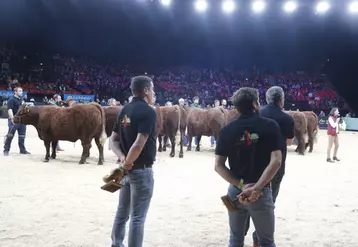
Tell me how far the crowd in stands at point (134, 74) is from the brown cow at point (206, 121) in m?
14.9

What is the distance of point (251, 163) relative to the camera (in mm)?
2576

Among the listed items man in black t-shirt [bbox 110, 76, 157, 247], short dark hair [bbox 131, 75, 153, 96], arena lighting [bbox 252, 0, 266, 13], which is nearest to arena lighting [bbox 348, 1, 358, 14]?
arena lighting [bbox 252, 0, 266, 13]

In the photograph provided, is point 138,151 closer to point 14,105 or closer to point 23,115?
point 23,115

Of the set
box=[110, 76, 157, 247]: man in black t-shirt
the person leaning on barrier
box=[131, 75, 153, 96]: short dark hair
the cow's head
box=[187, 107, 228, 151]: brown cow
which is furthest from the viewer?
box=[187, 107, 228, 151]: brown cow

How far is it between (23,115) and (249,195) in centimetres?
794

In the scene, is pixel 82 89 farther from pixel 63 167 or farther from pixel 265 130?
pixel 265 130

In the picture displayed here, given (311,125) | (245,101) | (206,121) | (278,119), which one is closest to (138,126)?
(245,101)

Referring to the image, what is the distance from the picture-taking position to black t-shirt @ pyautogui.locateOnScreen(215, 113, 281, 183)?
251cm

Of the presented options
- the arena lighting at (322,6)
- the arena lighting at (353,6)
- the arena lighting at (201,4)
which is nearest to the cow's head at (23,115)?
the arena lighting at (201,4)

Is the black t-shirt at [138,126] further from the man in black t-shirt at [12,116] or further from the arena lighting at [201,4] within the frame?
the arena lighting at [201,4]

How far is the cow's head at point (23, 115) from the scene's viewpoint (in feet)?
29.7

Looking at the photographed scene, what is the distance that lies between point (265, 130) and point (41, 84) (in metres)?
26.7

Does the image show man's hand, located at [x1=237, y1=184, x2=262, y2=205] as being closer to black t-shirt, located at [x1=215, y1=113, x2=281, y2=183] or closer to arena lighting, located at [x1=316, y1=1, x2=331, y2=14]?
black t-shirt, located at [x1=215, y1=113, x2=281, y2=183]

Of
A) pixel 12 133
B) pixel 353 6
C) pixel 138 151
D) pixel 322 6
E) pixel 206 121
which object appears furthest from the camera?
pixel 322 6
